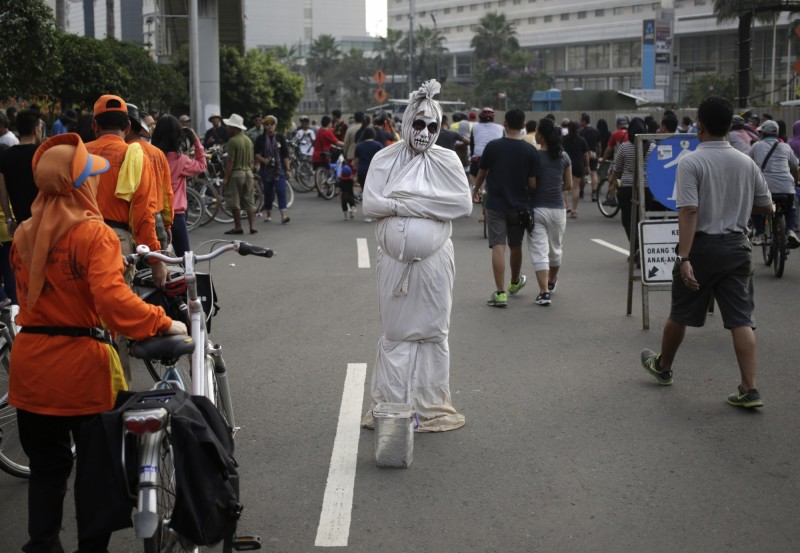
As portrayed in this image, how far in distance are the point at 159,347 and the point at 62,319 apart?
402 mm

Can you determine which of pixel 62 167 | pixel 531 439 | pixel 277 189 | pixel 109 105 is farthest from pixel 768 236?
pixel 62 167

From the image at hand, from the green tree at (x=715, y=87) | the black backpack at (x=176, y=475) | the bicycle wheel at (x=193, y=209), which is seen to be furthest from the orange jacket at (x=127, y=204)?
the green tree at (x=715, y=87)

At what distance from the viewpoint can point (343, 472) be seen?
5.42m

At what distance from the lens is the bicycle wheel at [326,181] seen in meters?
23.1

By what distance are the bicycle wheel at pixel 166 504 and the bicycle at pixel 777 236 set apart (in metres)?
9.69

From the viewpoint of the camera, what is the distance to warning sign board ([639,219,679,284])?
28.4 feet

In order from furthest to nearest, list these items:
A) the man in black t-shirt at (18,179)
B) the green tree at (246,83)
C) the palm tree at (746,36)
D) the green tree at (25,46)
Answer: the green tree at (246,83) → the palm tree at (746,36) → the green tree at (25,46) → the man in black t-shirt at (18,179)

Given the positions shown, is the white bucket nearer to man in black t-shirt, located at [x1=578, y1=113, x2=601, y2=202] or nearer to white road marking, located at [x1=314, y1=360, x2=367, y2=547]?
white road marking, located at [x1=314, y1=360, x2=367, y2=547]

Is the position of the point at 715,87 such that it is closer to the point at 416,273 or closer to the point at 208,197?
the point at 208,197

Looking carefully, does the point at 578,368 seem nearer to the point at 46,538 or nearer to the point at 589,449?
the point at 589,449

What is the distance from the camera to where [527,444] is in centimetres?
587

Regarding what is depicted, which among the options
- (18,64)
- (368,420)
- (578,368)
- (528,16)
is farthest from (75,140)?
(528,16)

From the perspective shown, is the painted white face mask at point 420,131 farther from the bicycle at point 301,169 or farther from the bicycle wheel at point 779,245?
the bicycle at point 301,169

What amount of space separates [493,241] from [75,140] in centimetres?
653
